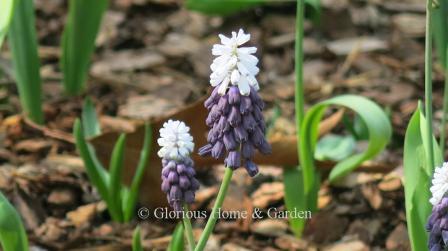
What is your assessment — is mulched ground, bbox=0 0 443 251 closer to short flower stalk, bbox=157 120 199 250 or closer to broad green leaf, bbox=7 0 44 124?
broad green leaf, bbox=7 0 44 124

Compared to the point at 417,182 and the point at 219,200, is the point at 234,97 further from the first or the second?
the point at 417,182

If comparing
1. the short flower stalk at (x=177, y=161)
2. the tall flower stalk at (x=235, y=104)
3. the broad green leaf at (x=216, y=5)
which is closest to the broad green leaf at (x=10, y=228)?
the short flower stalk at (x=177, y=161)

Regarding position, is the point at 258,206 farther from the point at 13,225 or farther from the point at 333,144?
the point at 13,225

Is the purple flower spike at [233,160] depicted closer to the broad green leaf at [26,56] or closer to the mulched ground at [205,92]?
the mulched ground at [205,92]

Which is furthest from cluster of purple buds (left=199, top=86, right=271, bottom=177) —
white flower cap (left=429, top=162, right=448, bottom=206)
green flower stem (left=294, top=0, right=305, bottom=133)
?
green flower stem (left=294, top=0, right=305, bottom=133)

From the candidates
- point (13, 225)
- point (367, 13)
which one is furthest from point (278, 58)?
point (13, 225)

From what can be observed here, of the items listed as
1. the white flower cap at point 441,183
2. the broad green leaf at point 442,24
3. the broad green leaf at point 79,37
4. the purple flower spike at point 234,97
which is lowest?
the white flower cap at point 441,183
